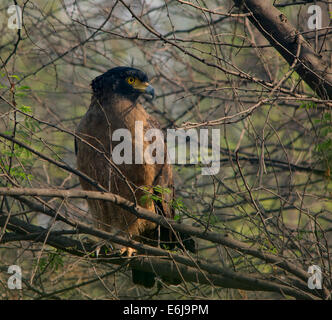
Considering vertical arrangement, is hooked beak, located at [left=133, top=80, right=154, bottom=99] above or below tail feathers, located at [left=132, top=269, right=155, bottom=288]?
above

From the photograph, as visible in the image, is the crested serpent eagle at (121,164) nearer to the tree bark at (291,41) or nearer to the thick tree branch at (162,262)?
the thick tree branch at (162,262)

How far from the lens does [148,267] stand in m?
4.20

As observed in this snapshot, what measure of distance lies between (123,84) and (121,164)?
2.78 ft

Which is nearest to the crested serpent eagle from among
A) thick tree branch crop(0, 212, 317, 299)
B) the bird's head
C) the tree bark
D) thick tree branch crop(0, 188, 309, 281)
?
the bird's head

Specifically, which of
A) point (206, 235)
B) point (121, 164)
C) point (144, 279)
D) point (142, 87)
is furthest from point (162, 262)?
point (142, 87)

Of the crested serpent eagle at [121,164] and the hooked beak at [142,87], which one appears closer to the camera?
the crested serpent eagle at [121,164]

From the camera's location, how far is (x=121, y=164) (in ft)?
16.2

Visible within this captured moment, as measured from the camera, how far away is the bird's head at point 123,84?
17.2 ft

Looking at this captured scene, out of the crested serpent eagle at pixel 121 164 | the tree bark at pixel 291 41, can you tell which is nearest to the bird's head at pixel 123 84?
the crested serpent eagle at pixel 121 164

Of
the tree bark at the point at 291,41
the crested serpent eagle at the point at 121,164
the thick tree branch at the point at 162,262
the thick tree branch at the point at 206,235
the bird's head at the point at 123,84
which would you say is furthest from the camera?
the bird's head at the point at 123,84

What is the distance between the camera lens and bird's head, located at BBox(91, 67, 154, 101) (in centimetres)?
525

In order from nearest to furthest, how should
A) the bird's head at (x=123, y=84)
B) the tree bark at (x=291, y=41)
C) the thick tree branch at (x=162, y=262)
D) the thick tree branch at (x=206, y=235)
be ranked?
1. the thick tree branch at (x=206, y=235)
2. the thick tree branch at (x=162, y=262)
3. the tree bark at (x=291, y=41)
4. the bird's head at (x=123, y=84)

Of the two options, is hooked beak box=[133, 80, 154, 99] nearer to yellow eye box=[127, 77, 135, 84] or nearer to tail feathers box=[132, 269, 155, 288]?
yellow eye box=[127, 77, 135, 84]
